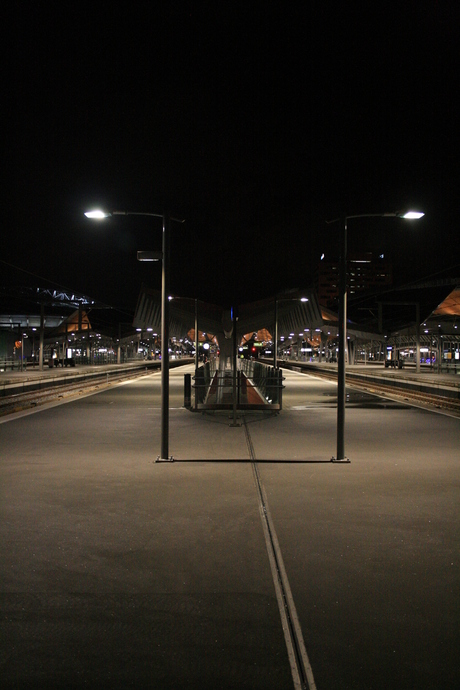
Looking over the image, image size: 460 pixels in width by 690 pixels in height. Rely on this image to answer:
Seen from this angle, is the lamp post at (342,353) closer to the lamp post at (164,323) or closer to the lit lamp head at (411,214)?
the lit lamp head at (411,214)

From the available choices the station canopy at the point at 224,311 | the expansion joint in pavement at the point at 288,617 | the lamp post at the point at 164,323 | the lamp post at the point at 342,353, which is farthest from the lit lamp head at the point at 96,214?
the station canopy at the point at 224,311

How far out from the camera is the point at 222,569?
Answer: 16.7ft

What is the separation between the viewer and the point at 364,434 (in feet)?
46.3

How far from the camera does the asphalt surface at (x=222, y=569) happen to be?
3.56 metres

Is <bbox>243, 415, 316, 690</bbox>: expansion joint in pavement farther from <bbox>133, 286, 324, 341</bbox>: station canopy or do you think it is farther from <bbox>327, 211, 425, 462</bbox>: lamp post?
<bbox>133, 286, 324, 341</bbox>: station canopy

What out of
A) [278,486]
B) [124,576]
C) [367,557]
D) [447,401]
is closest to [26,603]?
[124,576]

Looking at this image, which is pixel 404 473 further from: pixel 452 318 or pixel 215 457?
pixel 452 318

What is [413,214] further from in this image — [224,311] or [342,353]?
[224,311]

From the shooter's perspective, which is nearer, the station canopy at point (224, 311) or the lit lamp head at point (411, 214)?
the lit lamp head at point (411, 214)

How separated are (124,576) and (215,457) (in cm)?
580

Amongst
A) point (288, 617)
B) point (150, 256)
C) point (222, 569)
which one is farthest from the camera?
point (150, 256)

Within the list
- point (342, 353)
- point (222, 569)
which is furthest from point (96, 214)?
point (222, 569)

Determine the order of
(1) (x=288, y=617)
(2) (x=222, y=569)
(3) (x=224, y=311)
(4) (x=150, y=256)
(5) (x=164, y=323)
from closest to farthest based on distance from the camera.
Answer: (1) (x=288, y=617)
(2) (x=222, y=569)
(5) (x=164, y=323)
(4) (x=150, y=256)
(3) (x=224, y=311)

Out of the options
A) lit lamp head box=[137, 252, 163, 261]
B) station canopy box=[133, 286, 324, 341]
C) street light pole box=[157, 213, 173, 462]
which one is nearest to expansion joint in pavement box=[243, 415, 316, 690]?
street light pole box=[157, 213, 173, 462]
